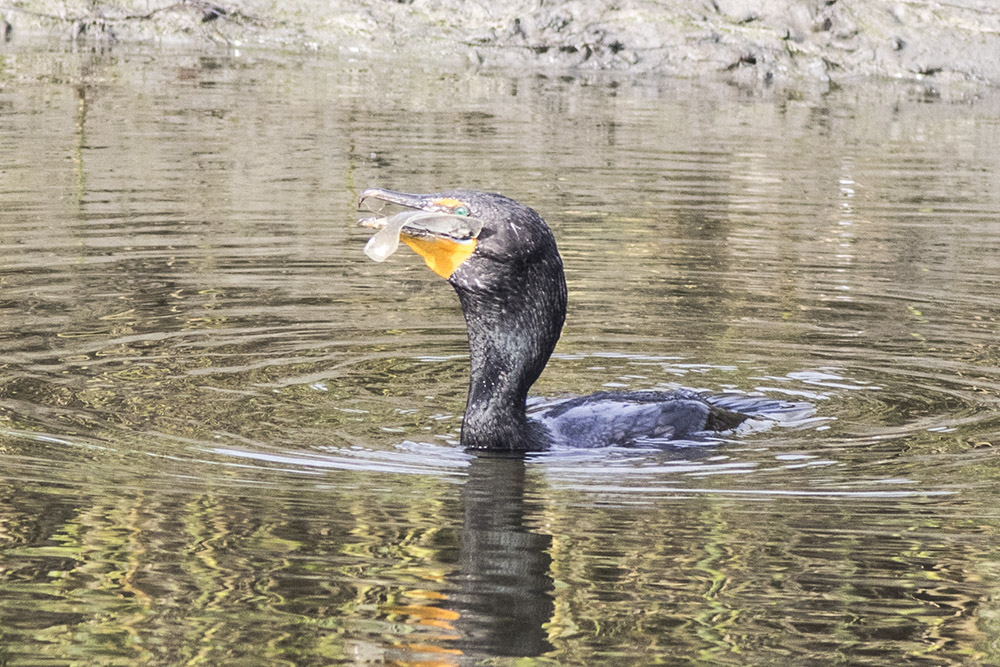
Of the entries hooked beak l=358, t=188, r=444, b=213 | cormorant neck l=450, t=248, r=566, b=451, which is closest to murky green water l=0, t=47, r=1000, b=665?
cormorant neck l=450, t=248, r=566, b=451

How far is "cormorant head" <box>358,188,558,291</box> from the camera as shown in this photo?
617cm

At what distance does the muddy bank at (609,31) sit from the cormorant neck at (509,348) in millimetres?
20053

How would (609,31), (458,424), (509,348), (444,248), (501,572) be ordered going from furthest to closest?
(609,31) < (458,424) < (509,348) < (444,248) < (501,572)

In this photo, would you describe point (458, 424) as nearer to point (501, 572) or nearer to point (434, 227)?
point (434, 227)

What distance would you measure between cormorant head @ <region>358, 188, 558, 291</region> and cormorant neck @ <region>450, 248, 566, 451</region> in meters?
0.11

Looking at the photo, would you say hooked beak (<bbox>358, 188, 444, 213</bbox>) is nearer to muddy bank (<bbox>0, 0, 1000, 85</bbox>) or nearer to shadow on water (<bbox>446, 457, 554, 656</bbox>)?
shadow on water (<bbox>446, 457, 554, 656</bbox>)

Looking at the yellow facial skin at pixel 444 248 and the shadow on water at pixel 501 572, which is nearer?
the shadow on water at pixel 501 572

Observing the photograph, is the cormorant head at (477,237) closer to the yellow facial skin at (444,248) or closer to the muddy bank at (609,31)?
the yellow facial skin at (444,248)

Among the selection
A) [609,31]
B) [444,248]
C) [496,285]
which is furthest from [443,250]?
[609,31]

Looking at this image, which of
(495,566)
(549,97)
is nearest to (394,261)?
(495,566)

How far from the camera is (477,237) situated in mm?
6191

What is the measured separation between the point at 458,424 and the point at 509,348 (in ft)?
2.01

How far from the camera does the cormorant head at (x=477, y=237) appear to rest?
6172 millimetres

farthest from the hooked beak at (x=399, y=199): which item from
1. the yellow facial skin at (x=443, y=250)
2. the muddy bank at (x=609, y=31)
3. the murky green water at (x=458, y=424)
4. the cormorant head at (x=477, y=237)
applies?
the muddy bank at (x=609, y=31)
